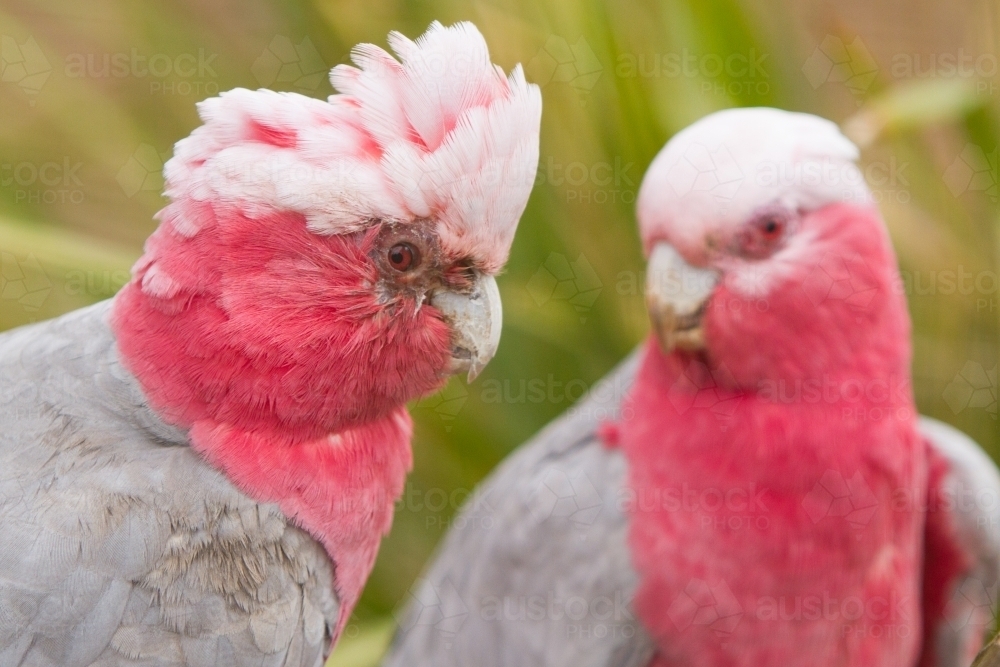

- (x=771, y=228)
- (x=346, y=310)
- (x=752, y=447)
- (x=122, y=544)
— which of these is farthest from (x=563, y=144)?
(x=122, y=544)

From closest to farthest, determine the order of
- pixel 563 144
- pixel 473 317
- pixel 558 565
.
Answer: pixel 473 317 → pixel 558 565 → pixel 563 144

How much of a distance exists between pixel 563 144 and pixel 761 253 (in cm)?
86

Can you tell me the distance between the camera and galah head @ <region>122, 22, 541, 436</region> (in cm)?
118

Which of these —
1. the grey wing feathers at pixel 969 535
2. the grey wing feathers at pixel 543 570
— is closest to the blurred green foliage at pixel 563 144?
the grey wing feathers at pixel 543 570

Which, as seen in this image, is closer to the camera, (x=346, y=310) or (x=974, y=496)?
(x=346, y=310)

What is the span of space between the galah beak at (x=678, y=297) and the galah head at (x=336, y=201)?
1.59ft

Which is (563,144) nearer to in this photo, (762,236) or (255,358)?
(762,236)

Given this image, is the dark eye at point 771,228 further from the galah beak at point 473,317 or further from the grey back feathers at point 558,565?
the galah beak at point 473,317

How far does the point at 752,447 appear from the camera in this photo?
5.46 ft

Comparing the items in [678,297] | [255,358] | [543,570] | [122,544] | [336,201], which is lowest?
[543,570]

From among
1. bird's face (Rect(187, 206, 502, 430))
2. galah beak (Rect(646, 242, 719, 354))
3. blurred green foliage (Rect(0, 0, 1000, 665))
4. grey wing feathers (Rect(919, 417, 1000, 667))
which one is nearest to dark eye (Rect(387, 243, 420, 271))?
bird's face (Rect(187, 206, 502, 430))

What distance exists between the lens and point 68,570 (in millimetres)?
1145

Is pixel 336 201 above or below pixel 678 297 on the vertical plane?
Answer: above

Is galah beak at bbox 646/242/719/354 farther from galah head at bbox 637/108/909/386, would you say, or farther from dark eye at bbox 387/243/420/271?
dark eye at bbox 387/243/420/271
